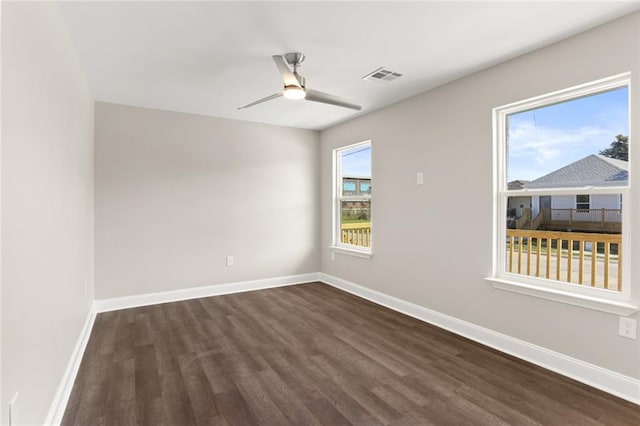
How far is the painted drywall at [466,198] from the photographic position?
7.25 ft

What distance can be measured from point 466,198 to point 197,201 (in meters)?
3.32

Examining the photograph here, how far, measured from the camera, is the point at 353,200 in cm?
491

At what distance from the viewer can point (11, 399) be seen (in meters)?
1.25

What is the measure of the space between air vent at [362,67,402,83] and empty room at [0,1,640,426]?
0.09 ft

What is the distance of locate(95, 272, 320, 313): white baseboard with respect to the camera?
12.9 ft

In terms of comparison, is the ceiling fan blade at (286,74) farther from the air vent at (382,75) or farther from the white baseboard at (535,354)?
the white baseboard at (535,354)

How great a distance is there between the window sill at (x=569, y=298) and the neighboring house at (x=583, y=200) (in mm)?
503

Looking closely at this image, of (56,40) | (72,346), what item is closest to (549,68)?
(56,40)

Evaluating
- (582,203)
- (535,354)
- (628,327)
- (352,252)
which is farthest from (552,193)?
(352,252)

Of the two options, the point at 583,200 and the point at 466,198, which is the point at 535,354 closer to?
the point at 583,200

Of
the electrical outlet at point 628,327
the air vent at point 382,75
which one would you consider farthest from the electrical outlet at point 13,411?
the electrical outlet at point 628,327

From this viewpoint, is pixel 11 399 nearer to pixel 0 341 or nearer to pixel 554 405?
pixel 0 341

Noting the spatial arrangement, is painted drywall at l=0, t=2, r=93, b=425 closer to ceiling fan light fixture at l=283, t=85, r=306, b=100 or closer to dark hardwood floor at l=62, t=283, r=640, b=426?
dark hardwood floor at l=62, t=283, r=640, b=426

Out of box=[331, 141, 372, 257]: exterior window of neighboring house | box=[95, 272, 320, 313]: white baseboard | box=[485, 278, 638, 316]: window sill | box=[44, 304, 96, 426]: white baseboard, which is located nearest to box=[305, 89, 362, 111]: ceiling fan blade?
box=[331, 141, 372, 257]: exterior window of neighboring house
